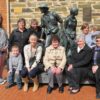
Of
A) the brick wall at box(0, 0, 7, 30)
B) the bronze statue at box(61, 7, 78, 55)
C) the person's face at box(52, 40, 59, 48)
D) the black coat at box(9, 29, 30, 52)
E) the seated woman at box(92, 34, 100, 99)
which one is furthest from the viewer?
the brick wall at box(0, 0, 7, 30)

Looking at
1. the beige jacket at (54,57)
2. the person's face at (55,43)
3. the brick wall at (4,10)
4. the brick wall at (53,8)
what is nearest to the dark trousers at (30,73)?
the beige jacket at (54,57)

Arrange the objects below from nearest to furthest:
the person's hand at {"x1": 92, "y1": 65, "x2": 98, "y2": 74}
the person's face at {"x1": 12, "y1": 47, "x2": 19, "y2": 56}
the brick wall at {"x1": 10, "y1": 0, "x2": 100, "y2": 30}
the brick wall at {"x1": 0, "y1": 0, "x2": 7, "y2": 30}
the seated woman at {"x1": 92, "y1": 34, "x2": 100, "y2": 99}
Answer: the seated woman at {"x1": 92, "y1": 34, "x2": 100, "y2": 99} → the person's hand at {"x1": 92, "y1": 65, "x2": 98, "y2": 74} → the person's face at {"x1": 12, "y1": 47, "x2": 19, "y2": 56} → the brick wall at {"x1": 10, "y1": 0, "x2": 100, "y2": 30} → the brick wall at {"x1": 0, "y1": 0, "x2": 7, "y2": 30}

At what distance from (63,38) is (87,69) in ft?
3.50

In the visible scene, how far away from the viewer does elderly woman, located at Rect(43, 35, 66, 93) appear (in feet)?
25.3

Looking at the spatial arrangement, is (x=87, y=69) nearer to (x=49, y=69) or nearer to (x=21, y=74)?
(x=49, y=69)

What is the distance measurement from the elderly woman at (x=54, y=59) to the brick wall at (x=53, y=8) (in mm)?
3927

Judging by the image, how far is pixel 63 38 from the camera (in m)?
8.39

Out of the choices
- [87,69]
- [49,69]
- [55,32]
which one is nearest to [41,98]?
[49,69]

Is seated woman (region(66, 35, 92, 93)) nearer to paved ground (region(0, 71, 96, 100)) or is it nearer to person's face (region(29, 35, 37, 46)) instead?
paved ground (region(0, 71, 96, 100))

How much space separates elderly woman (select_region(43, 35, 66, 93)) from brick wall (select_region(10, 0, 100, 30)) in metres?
3.93

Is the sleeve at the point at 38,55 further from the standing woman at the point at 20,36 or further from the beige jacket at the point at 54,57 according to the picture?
the standing woman at the point at 20,36

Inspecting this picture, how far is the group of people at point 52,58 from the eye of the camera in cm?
769

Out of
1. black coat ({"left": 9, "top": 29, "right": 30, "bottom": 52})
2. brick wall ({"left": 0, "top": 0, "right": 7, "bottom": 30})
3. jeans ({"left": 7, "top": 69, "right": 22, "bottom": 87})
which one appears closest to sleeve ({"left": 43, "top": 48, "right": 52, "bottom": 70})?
jeans ({"left": 7, "top": 69, "right": 22, "bottom": 87})

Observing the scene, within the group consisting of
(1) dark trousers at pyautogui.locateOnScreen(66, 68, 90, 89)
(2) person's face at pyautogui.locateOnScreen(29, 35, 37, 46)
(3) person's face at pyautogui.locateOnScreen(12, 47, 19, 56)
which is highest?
(2) person's face at pyautogui.locateOnScreen(29, 35, 37, 46)
